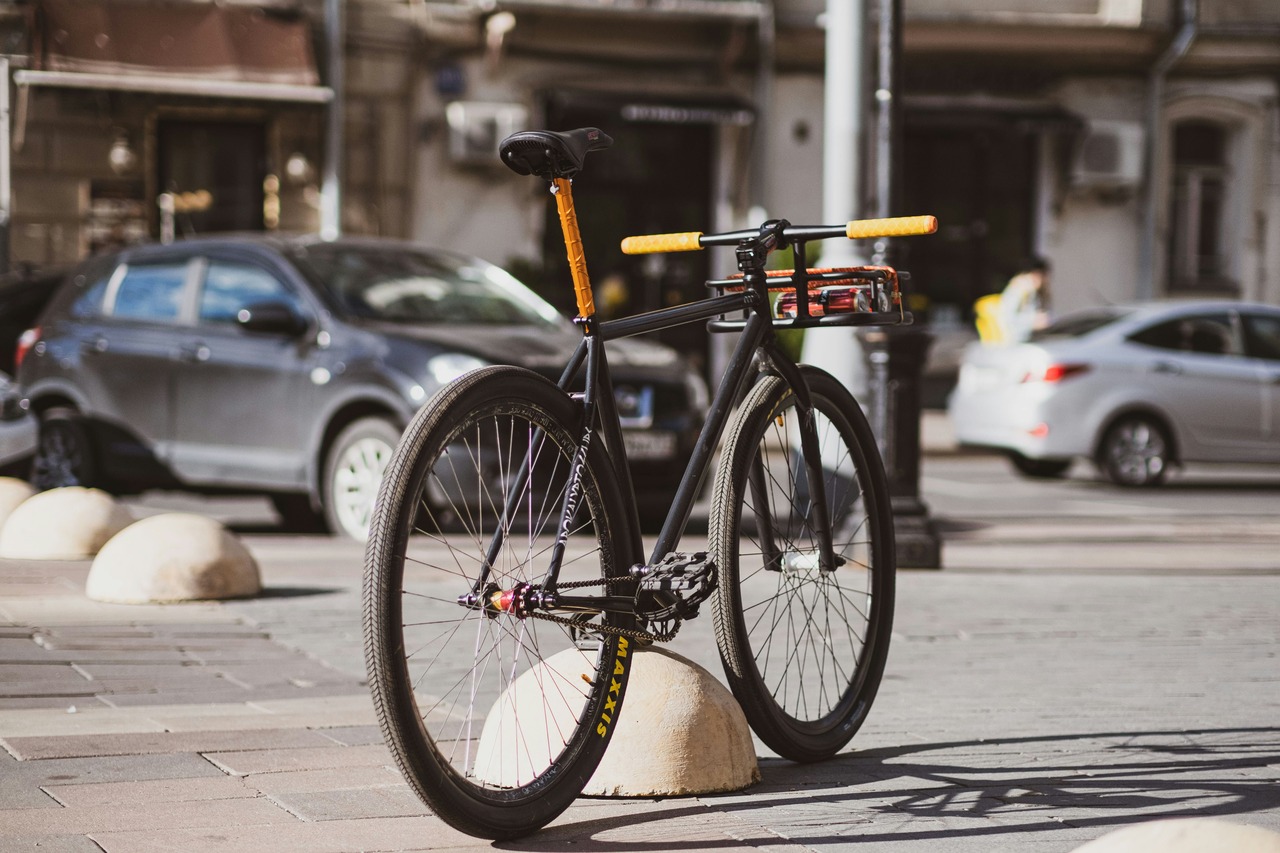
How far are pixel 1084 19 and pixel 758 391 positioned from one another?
64.1 ft

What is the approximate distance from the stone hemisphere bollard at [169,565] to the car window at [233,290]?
10.5ft

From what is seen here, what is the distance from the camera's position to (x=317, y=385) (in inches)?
391

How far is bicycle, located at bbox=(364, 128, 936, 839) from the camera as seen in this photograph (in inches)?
144

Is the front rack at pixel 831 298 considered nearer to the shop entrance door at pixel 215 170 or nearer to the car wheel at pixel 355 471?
the car wheel at pixel 355 471

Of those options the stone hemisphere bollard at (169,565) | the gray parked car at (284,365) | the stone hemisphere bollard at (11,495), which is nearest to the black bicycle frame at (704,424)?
the stone hemisphere bollard at (169,565)

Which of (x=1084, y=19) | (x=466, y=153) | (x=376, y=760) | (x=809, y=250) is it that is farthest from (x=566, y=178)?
(x=1084, y=19)

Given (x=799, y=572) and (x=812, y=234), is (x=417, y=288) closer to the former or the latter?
(x=799, y=572)

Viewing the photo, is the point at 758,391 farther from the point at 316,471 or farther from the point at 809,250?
the point at 809,250

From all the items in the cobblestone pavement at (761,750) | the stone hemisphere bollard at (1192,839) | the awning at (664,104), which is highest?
the awning at (664,104)

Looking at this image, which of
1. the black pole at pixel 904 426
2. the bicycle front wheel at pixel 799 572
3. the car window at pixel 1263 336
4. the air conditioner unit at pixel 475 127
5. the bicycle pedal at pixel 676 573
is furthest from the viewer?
the air conditioner unit at pixel 475 127

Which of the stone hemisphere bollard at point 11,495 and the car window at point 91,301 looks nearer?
the stone hemisphere bollard at point 11,495

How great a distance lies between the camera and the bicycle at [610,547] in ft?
12.0

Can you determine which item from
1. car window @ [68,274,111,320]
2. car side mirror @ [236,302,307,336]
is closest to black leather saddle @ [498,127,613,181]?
car side mirror @ [236,302,307,336]

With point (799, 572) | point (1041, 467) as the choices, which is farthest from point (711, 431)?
point (1041, 467)
